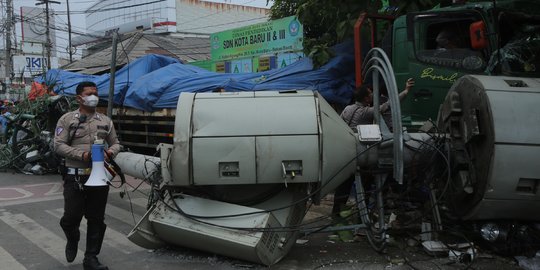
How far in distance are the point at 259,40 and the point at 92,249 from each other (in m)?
9.69

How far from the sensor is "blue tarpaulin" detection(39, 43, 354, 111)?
853 cm

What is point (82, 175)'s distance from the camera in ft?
13.9

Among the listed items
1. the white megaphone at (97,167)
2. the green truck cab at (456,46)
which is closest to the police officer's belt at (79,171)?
the white megaphone at (97,167)

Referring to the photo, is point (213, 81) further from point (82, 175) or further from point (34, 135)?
point (82, 175)

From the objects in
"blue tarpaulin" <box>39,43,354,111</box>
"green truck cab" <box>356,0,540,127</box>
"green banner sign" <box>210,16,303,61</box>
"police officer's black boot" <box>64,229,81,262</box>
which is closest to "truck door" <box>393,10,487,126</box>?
"green truck cab" <box>356,0,540,127</box>

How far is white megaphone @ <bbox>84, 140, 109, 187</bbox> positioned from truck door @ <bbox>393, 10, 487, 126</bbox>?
3.90 meters

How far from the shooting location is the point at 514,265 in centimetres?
427

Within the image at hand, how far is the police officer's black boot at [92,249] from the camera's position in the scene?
4254 millimetres

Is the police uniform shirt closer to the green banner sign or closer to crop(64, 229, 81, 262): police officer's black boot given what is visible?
crop(64, 229, 81, 262): police officer's black boot

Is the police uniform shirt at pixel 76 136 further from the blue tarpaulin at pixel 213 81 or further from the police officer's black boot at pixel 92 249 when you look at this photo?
the blue tarpaulin at pixel 213 81

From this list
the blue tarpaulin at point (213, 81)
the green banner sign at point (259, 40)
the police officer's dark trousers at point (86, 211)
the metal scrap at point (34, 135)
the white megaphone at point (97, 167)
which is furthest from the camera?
the green banner sign at point (259, 40)

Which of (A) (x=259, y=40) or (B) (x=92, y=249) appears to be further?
(A) (x=259, y=40)

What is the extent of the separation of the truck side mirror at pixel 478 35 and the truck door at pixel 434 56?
0.24 metres

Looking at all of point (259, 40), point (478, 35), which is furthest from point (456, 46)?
point (259, 40)
